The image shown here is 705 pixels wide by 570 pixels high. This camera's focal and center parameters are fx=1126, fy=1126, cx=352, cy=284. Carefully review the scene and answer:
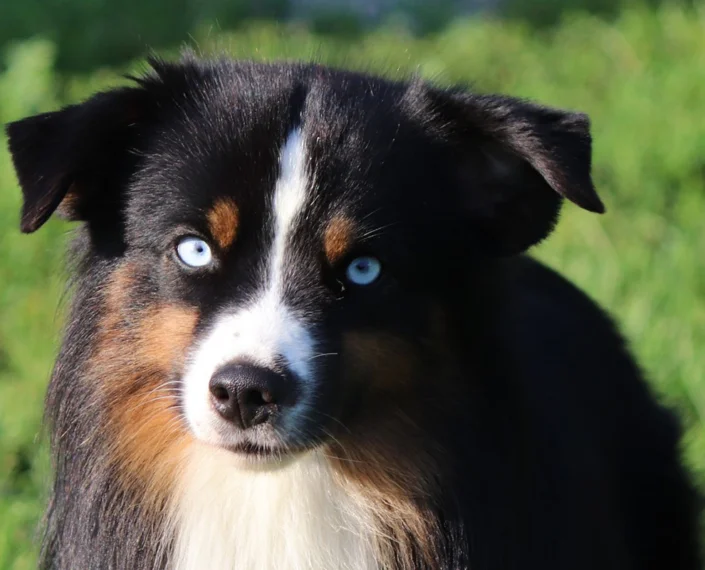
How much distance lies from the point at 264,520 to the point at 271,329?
0.69m

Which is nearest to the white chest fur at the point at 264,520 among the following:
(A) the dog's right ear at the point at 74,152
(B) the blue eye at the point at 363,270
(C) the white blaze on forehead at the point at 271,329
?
(C) the white blaze on forehead at the point at 271,329

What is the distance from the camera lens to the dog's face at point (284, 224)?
3074 millimetres

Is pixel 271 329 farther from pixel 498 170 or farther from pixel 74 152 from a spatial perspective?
pixel 498 170

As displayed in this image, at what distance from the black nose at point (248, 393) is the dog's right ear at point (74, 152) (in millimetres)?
703

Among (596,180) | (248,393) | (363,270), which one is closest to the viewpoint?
(248,393)

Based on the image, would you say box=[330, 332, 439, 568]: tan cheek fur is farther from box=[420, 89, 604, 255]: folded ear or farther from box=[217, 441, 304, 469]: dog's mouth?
box=[420, 89, 604, 255]: folded ear

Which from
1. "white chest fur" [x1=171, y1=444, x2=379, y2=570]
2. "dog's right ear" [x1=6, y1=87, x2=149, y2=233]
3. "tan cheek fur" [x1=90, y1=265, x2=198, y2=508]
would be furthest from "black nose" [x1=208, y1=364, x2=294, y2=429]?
"dog's right ear" [x1=6, y1=87, x2=149, y2=233]

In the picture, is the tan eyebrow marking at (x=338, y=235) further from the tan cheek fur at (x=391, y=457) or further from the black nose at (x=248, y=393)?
the black nose at (x=248, y=393)

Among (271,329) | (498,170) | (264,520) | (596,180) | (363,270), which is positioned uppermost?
(498,170)

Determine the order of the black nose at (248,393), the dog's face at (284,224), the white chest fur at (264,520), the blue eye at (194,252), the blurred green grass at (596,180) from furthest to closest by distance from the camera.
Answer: the blurred green grass at (596,180), the white chest fur at (264,520), the blue eye at (194,252), the dog's face at (284,224), the black nose at (248,393)

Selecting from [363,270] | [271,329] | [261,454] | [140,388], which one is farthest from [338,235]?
[140,388]

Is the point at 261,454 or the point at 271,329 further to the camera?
the point at 261,454

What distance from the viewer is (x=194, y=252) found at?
10.5 feet

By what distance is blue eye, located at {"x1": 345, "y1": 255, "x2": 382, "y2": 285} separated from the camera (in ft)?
10.6
